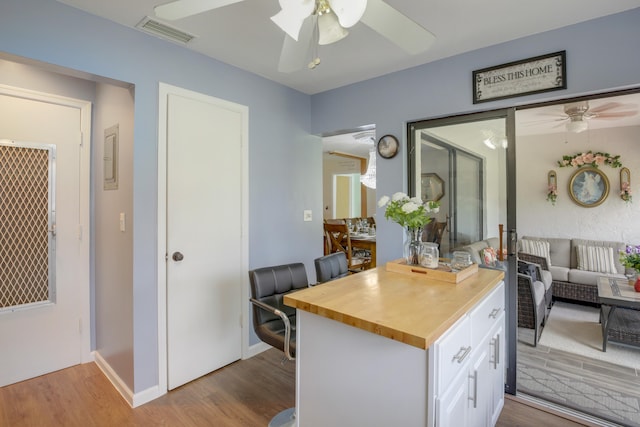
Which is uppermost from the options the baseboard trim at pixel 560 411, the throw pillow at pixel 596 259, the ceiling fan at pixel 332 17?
the ceiling fan at pixel 332 17

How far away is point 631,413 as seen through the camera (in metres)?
2.09

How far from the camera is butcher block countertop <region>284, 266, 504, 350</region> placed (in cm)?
114

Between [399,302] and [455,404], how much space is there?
0.43 meters

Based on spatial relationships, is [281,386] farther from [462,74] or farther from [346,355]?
[462,74]

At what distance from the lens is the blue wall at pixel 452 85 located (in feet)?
6.44

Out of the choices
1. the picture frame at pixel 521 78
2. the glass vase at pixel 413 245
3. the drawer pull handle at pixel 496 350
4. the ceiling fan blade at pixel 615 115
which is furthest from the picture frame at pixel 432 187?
the ceiling fan blade at pixel 615 115

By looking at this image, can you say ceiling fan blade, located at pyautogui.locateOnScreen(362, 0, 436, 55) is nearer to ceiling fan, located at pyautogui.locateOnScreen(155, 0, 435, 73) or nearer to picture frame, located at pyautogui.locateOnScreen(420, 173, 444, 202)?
ceiling fan, located at pyautogui.locateOnScreen(155, 0, 435, 73)

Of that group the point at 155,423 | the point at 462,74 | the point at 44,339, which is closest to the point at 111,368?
the point at 44,339

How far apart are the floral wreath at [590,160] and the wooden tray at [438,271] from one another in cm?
396

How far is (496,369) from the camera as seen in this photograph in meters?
1.87

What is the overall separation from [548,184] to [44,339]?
20.5 ft

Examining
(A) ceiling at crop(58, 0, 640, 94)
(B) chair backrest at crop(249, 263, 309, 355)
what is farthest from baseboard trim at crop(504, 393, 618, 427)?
(A) ceiling at crop(58, 0, 640, 94)

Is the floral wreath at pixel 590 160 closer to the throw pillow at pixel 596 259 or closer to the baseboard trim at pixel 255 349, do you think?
the throw pillow at pixel 596 259

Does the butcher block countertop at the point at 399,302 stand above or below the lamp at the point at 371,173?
below
